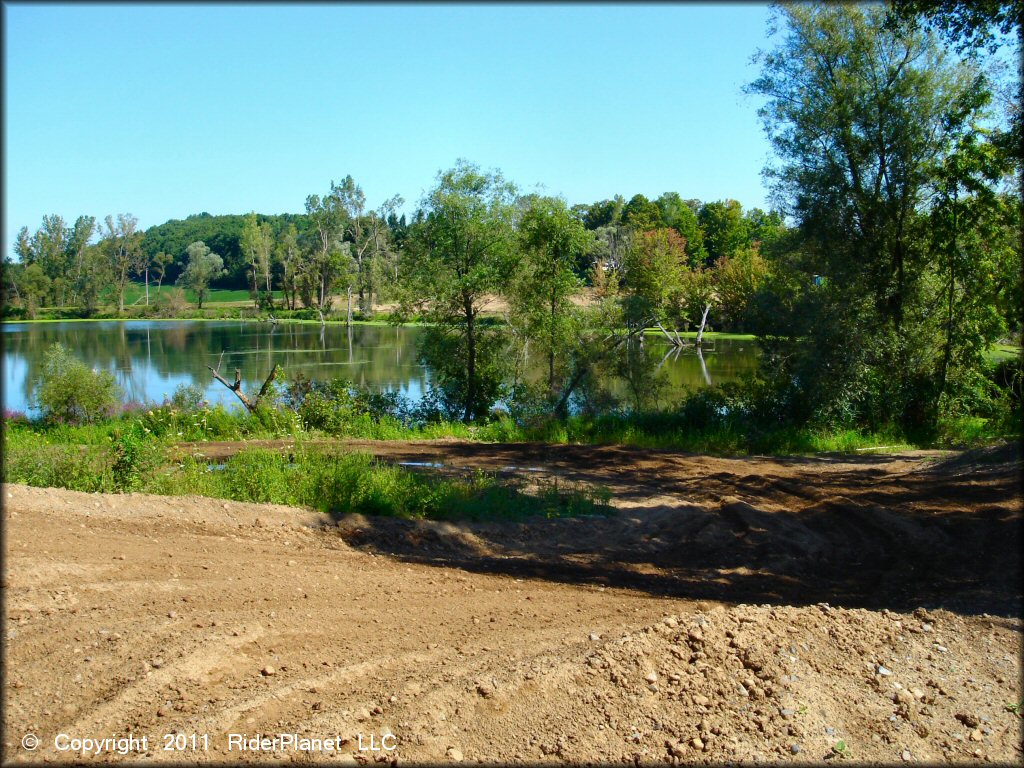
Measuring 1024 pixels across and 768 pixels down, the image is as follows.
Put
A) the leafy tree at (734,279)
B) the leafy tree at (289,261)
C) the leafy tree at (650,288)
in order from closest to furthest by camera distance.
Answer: the leafy tree at (650,288) → the leafy tree at (734,279) → the leafy tree at (289,261)

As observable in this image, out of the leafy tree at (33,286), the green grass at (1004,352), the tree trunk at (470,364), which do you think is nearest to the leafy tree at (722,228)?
the green grass at (1004,352)

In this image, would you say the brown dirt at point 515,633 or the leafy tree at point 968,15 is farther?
the leafy tree at point 968,15

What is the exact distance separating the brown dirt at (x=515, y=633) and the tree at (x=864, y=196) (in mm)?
8875

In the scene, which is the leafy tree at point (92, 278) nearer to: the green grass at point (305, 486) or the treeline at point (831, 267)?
the treeline at point (831, 267)

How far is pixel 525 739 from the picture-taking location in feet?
13.0

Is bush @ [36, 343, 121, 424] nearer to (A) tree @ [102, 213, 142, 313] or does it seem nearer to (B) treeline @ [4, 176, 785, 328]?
(B) treeline @ [4, 176, 785, 328]

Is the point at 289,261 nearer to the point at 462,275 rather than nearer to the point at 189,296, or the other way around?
the point at 189,296

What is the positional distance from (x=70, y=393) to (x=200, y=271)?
76649mm

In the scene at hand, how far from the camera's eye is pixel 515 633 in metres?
5.21

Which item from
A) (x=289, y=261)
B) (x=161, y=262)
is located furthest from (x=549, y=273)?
(x=161, y=262)

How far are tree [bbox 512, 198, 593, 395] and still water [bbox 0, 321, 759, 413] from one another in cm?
235

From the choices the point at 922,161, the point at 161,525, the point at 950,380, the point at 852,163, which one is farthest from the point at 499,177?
the point at 161,525

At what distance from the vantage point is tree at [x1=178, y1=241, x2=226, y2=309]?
88981mm

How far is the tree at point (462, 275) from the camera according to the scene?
20.8 metres
